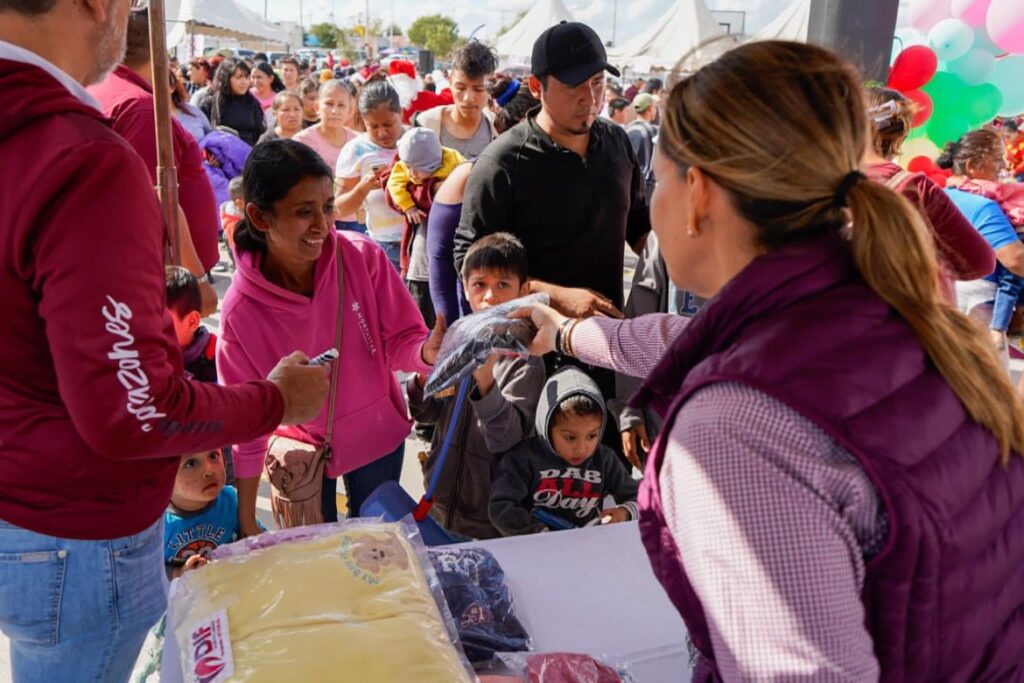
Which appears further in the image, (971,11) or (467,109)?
(971,11)

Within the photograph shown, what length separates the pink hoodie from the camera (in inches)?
83.4

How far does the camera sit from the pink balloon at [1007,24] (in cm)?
460

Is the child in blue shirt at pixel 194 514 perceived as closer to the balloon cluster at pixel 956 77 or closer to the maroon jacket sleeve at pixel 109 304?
the maroon jacket sleeve at pixel 109 304

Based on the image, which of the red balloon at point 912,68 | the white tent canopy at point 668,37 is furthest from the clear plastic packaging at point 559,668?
the white tent canopy at point 668,37

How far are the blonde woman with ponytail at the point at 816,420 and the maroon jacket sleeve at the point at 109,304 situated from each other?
71cm

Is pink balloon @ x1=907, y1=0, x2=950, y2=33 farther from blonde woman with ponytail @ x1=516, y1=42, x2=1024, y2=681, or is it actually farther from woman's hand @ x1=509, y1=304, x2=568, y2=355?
blonde woman with ponytail @ x1=516, y1=42, x2=1024, y2=681

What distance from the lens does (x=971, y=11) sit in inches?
198

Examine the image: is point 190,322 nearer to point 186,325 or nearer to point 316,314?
point 186,325

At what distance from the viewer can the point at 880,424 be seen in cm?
83

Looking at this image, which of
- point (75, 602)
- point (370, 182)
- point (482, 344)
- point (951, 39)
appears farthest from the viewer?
point (951, 39)

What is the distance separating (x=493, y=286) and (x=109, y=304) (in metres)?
1.41

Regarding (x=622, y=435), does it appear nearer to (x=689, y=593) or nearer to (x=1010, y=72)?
(x=689, y=593)

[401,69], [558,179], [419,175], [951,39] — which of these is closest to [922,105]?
[951,39]

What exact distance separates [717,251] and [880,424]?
0.96 feet
